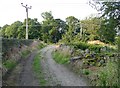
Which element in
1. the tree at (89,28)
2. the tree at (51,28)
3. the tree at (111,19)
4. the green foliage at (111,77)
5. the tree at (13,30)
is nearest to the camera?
the green foliage at (111,77)

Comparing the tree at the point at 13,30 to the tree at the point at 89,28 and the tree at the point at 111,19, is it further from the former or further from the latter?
the tree at the point at 111,19

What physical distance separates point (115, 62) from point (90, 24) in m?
48.4

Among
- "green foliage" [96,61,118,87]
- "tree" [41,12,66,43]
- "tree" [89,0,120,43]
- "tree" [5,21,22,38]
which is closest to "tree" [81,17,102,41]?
"tree" [41,12,66,43]

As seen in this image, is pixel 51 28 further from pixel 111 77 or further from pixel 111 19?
pixel 111 77

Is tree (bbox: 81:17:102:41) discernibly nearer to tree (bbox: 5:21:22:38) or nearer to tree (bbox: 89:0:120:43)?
tree (bbox: 5:21:22:38)

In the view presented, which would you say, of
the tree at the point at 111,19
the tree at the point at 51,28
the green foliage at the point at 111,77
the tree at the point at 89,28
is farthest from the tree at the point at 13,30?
the green foliage at the point at 111,77

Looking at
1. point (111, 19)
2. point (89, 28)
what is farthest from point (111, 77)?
point (89, 28)

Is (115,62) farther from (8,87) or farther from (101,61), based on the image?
(101,61)

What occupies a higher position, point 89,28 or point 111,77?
point 89,28

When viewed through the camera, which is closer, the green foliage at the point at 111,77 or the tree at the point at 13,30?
the green foliage at the point at 111,77

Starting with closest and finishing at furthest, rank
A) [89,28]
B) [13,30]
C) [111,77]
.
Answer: [111,77], [89,28], [13,30]

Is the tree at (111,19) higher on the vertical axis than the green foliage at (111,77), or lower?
higher

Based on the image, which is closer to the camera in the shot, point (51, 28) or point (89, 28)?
point (89, 28)

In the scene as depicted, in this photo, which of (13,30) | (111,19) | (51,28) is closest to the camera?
(111,19)
